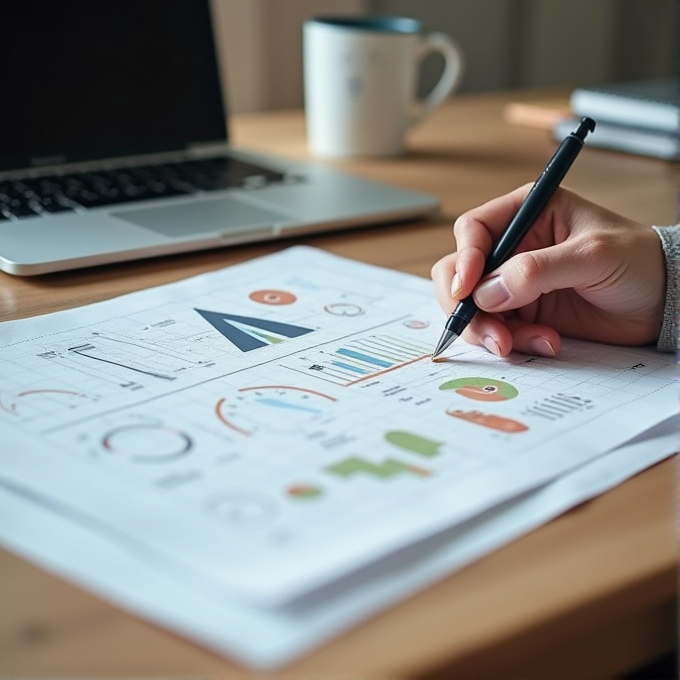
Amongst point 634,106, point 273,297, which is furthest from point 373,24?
point 273,297

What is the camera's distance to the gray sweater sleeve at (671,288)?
65 cm

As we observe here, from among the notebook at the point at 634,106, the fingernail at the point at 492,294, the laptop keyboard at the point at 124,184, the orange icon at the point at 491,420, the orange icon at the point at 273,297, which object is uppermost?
the notebook at the point at 634,106

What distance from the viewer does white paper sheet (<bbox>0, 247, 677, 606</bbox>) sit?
1.34ft

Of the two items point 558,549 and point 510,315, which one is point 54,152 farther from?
point 558,549

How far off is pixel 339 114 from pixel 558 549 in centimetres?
82

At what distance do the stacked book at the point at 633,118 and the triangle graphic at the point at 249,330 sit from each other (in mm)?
706

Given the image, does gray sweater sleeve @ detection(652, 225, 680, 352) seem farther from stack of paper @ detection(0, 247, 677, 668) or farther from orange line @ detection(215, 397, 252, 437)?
orange line @ detection(215, 397, 252, 437)

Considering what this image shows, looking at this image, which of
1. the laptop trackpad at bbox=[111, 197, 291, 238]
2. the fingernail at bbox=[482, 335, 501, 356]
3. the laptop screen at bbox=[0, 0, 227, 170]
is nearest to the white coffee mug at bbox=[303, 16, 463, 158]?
the laptop screen at bbox=[0, 0, 227, 170]

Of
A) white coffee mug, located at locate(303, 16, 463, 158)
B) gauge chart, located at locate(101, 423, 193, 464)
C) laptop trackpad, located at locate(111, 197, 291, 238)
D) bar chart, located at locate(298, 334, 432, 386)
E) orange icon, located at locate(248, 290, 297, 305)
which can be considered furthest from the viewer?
white coffee mug, located at locate(303, 16, 463, 158)

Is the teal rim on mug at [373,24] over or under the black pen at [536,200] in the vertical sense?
over

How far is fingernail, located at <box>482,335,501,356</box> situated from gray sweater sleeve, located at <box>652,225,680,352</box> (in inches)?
4.5

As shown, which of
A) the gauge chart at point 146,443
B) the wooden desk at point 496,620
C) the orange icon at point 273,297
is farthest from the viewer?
the orange icon at point 273,297

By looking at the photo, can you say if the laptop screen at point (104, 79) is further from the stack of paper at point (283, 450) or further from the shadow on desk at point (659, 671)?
the shadow on desk at point (659, 671)

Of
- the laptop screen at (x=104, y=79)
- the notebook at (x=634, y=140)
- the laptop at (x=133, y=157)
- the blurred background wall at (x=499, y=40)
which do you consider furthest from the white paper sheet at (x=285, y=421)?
the blurred background wall at (x=499, y=40)
